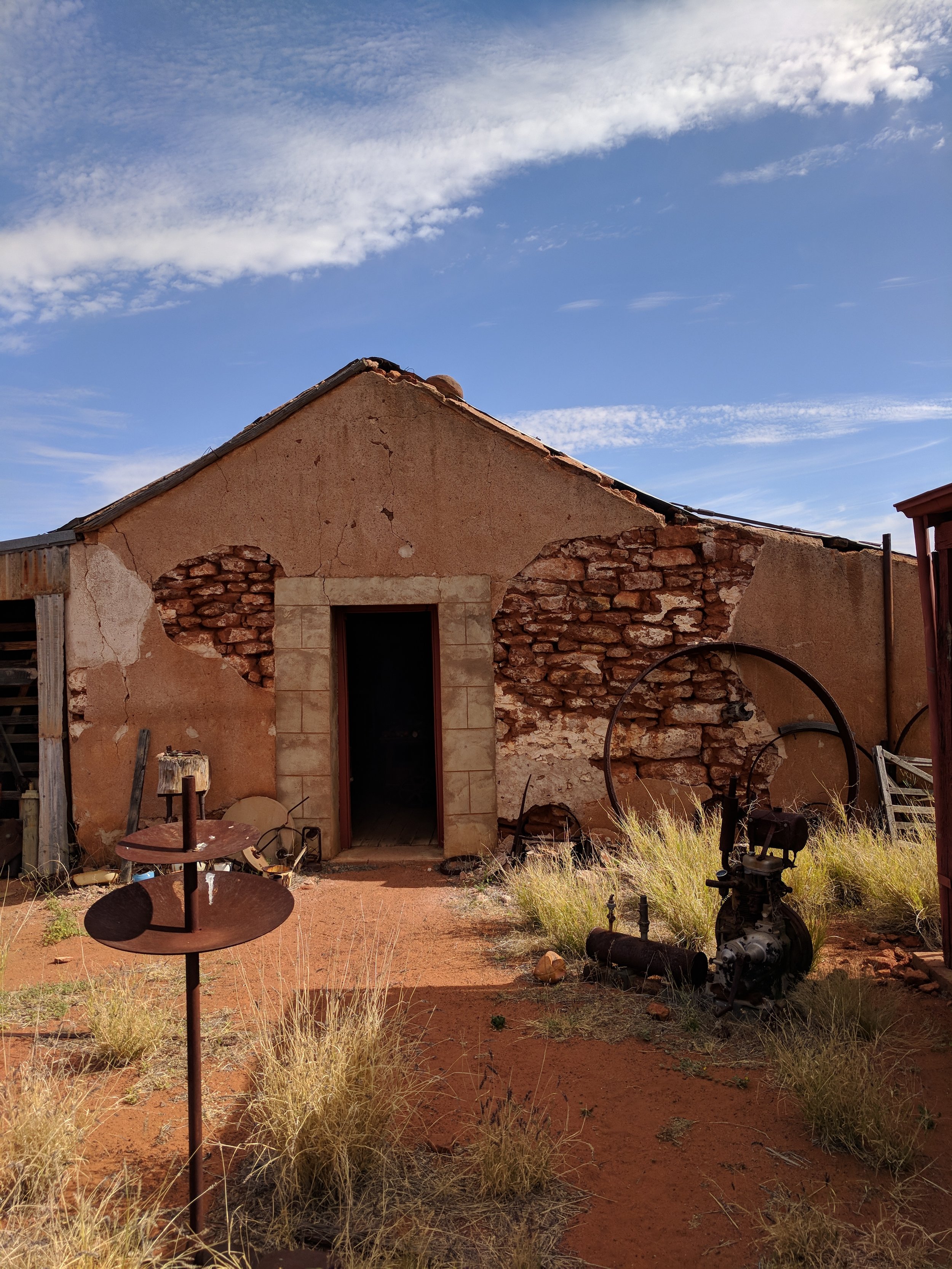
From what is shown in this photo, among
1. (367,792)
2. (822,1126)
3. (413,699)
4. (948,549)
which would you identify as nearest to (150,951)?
(822,1126)

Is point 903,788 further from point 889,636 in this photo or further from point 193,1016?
point 193,1016

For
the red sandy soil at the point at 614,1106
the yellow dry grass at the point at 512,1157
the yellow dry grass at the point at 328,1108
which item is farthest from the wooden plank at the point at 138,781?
the yellow dry grass at the point at 512,1157

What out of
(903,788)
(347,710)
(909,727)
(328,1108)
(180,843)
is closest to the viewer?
(180,843)

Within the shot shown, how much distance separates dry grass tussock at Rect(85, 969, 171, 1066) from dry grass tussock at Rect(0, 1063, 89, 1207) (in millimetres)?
573

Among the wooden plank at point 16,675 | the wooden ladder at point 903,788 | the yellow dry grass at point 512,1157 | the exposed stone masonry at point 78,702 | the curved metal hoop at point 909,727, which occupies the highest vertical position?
the wooden plank at point 16,675

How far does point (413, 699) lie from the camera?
504 inches

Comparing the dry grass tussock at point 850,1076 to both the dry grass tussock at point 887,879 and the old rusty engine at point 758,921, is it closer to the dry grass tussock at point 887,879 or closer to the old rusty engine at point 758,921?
the old rusty engine at point 758,921

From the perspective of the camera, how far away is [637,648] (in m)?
7.87

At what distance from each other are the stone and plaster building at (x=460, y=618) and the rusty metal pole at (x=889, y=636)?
0.07 m

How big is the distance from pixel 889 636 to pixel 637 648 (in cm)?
228

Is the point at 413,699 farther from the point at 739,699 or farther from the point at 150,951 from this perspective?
the point at 150,951

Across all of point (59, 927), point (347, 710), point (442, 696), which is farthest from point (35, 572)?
point (442, 696)

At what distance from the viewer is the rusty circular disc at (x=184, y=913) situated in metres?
2.67

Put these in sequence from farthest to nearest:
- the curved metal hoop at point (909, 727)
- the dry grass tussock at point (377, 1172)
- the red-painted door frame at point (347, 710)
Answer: the red-painted door frame at point (347, 710)
the curved metal hoop at point (909, 727)
the dry grass tussock at point (377, 1172)
